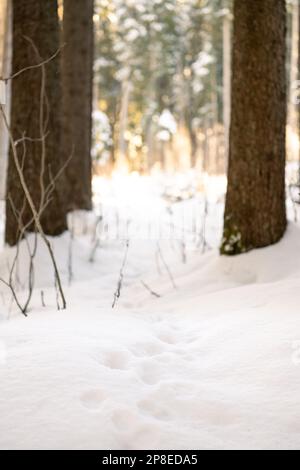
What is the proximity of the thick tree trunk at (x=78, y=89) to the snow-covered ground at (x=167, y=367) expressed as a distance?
3.76m

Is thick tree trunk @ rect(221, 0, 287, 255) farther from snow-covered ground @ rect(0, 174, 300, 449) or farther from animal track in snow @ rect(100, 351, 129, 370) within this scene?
animal track in snow @ rect(100, 351, 129, 370)

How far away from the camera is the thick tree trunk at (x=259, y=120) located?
14.0ft

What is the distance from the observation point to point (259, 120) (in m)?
4.26

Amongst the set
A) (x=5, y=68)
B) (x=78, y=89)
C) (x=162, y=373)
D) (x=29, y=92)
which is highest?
(x=5, y=68)

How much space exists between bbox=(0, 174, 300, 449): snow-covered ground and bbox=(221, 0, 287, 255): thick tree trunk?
0.96ft

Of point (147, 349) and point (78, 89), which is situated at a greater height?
point (78, 89)

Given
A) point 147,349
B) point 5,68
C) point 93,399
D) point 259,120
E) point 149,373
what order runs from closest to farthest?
1. point 93,399
2. point 149,373
3. point 147,349
4. point 259,120
5. point 5,68

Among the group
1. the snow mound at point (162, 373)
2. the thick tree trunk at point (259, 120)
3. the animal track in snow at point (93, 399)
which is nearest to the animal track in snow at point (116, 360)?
the snow mound at point (162, 373)

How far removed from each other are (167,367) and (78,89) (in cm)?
634

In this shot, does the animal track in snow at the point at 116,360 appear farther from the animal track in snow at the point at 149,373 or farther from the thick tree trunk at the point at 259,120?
the thick tree trunk at the point at 259,120

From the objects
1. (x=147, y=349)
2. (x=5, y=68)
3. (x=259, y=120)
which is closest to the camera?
(x=147, y=349)

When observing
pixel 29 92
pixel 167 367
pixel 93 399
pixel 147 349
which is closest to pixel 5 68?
pixel 29 92

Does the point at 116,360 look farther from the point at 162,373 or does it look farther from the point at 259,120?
the point at 259,120

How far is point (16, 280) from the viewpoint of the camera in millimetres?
4816
